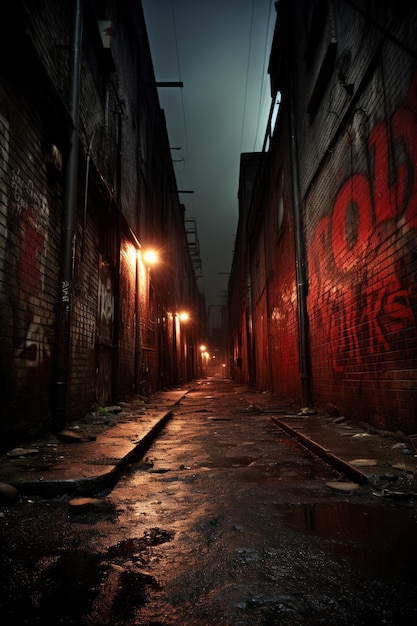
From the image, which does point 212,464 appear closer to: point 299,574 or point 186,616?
point 299,574

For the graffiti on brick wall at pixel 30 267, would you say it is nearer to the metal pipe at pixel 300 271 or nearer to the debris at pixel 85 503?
the debris at pixel 85 503

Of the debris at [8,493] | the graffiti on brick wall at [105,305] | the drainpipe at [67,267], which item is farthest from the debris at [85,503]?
the graffiti on brick wall at [105,305]

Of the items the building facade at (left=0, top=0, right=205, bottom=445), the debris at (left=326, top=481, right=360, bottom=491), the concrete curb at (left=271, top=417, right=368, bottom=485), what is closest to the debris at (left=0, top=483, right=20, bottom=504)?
the building facade at (left=0, top=0, right=205, bottom=445)

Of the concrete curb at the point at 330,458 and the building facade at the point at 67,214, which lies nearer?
the concrete curb at the point at 330,458

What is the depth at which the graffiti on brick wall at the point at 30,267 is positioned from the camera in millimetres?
3760

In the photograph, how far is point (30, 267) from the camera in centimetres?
405

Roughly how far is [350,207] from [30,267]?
4076 mm

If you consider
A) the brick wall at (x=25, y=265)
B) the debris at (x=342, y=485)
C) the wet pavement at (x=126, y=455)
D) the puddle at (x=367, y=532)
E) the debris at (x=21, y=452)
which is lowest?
the debris at (x=342, y=485)

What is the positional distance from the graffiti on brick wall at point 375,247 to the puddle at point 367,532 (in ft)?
6.45

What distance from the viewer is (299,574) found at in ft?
4.81

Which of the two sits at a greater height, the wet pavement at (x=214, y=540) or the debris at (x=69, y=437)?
the debris at (x=69, y=437)

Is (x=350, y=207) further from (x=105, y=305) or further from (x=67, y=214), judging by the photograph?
(x=105, y=305)

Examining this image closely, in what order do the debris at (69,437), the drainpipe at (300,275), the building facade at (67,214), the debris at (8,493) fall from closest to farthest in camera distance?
the debris at (8,493), the building facade at (67,214), the debris at (69,437), the drainpipe at (300,275)

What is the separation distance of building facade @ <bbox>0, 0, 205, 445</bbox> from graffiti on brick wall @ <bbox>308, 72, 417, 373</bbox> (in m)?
3.74
